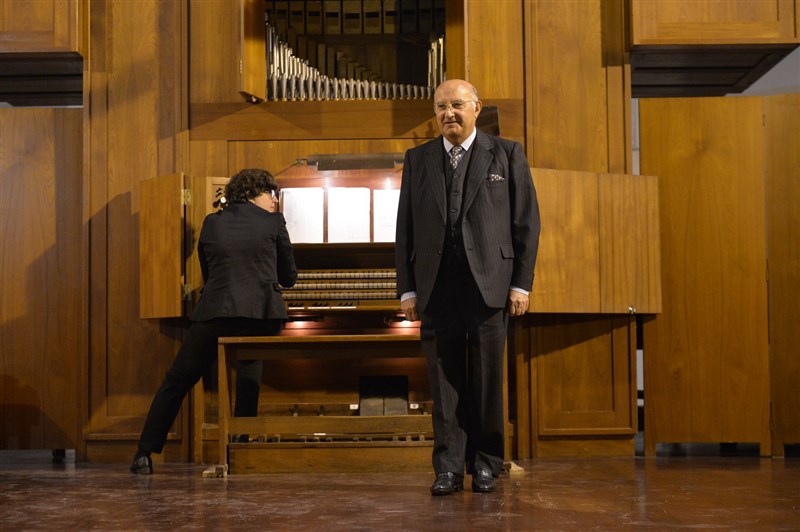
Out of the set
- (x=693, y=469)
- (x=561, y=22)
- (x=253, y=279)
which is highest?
(x=561, y=22)

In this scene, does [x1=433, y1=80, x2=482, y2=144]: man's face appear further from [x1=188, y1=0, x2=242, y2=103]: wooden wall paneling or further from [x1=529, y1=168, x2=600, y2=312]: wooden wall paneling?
[x1=188, y1=0, x2=242, y2=103]: wooden wall paneling

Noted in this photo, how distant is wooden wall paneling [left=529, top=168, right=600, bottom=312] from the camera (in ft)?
22.7

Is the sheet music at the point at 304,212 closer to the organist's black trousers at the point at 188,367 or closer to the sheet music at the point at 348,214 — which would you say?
the sheet music at the point at 348,214

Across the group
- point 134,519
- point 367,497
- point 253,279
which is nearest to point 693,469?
point 367,497

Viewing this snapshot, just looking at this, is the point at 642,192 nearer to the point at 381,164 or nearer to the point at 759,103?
the point at 759,103

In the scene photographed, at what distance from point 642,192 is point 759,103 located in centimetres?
105

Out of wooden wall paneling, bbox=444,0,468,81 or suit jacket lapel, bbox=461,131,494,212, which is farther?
wooden wall paneling, bbox=444,0,468,81

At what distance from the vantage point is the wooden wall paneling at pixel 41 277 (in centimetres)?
757

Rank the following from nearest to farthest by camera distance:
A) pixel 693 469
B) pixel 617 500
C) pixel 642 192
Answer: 1. pixel 617 500
2. pixel 693 469
3. pixel 642 192

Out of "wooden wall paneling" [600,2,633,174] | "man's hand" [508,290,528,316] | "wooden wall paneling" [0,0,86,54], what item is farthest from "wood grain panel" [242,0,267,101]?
"man's hand" [508,290,528,316]

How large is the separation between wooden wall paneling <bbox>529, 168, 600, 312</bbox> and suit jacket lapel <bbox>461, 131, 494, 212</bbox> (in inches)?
71.5

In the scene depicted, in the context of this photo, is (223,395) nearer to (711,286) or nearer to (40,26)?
(40,26)

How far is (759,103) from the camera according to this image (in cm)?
734

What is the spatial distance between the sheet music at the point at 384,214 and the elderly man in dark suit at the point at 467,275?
217cm
